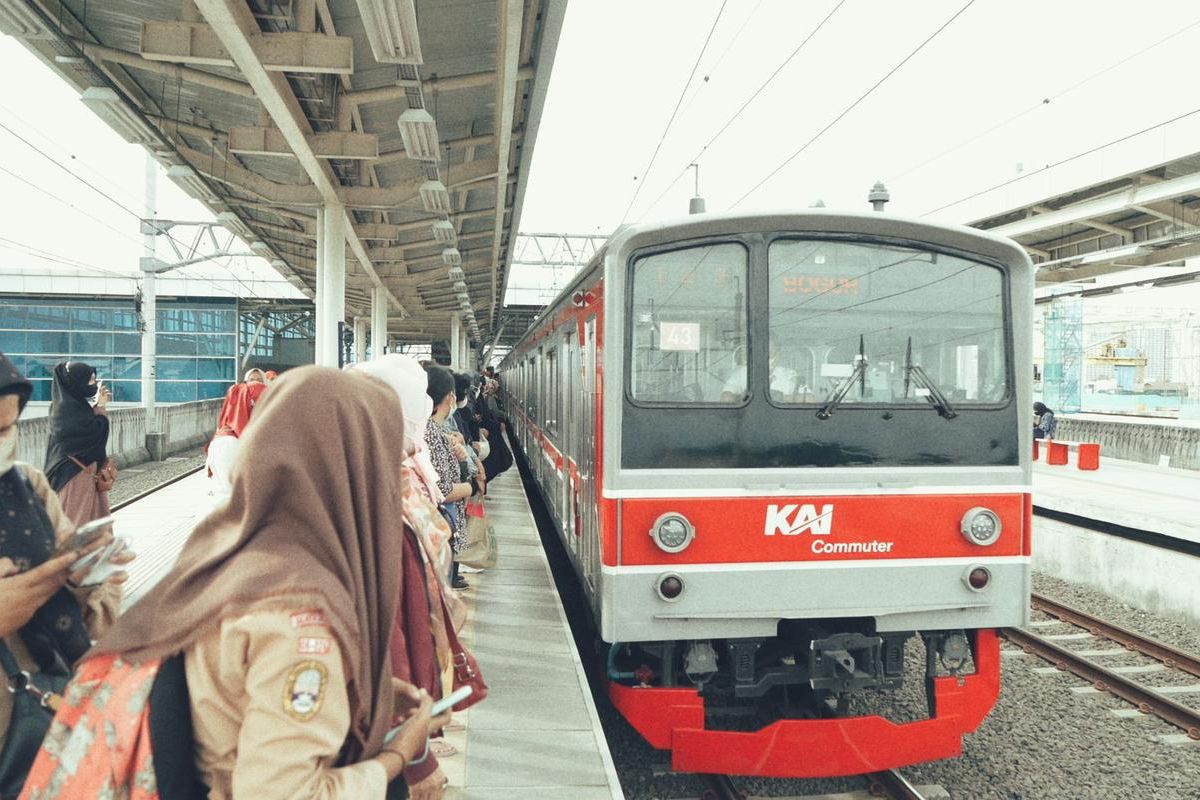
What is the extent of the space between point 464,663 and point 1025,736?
13.9 ft

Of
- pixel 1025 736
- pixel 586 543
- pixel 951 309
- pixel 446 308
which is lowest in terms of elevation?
pixel 1025 736

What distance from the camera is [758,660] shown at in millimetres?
4574

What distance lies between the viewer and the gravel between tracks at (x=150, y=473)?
1426 cm

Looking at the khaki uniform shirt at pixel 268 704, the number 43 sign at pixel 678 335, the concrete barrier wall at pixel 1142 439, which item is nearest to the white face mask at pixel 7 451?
the khaki uniform shirt at pixel 268 704

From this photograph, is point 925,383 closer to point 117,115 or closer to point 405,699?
point 405,699

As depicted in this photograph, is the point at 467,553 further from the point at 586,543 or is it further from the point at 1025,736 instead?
the point at 1025,736

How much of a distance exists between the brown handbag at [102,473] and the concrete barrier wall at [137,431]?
8490 millimetres

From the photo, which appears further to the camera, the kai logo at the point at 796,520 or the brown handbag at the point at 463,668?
the kai logo at the point at 796,520

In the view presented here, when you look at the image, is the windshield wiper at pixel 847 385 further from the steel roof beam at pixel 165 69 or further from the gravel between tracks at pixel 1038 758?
the steel roof beam at pixel 165 69

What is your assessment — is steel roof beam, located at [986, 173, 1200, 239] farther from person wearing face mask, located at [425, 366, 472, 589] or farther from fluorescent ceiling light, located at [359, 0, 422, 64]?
person wearing face mask, located at [425, 366, 472, 589]

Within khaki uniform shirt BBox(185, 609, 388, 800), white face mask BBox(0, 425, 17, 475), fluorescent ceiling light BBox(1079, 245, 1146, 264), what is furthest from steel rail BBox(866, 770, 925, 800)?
fluorescent ceiling light BBox(1079, 245, 1146, 264)

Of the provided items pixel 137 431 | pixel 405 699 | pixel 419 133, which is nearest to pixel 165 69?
pixel 419 133

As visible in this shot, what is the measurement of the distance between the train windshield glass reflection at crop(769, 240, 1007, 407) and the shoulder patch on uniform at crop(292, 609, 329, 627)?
3135mm

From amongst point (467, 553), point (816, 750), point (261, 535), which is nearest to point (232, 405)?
point (467, 553)
